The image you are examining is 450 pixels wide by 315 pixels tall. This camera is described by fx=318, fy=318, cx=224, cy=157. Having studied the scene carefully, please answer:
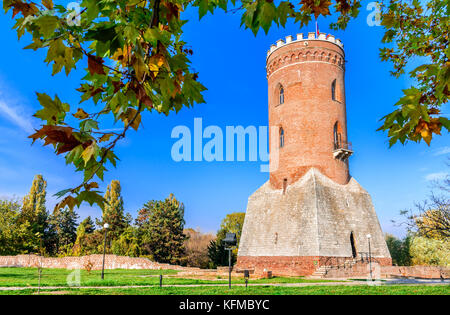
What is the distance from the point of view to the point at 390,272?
20.8 m

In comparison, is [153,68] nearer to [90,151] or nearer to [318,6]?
[90,151]

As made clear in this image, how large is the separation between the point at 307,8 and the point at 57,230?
47408mm

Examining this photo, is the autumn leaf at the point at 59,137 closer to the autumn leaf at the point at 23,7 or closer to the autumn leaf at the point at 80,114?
the autumn leaf at the point at 80,114

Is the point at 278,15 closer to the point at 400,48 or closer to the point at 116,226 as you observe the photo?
the point at 400,48

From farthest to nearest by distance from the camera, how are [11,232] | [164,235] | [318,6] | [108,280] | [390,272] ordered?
[164,235], [11,232], [390,272], [108,280], [318,6]

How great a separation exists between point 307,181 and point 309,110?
5.30 metres

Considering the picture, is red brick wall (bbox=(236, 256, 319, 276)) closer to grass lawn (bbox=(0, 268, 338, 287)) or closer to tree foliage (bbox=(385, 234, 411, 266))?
grass lawn (bbox=(0, 268, 338, 287))

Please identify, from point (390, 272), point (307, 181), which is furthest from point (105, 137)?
point (390, 272)

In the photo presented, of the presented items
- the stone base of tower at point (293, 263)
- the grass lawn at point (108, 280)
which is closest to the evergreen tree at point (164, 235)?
the stone base of tower at point (293, 263)

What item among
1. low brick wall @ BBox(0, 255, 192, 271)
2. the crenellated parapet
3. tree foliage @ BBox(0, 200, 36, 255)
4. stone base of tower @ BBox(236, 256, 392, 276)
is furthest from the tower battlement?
tree foliage @ BBox(0, 200, 36, 255)

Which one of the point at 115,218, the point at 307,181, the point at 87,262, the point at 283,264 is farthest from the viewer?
the point at 115,218
